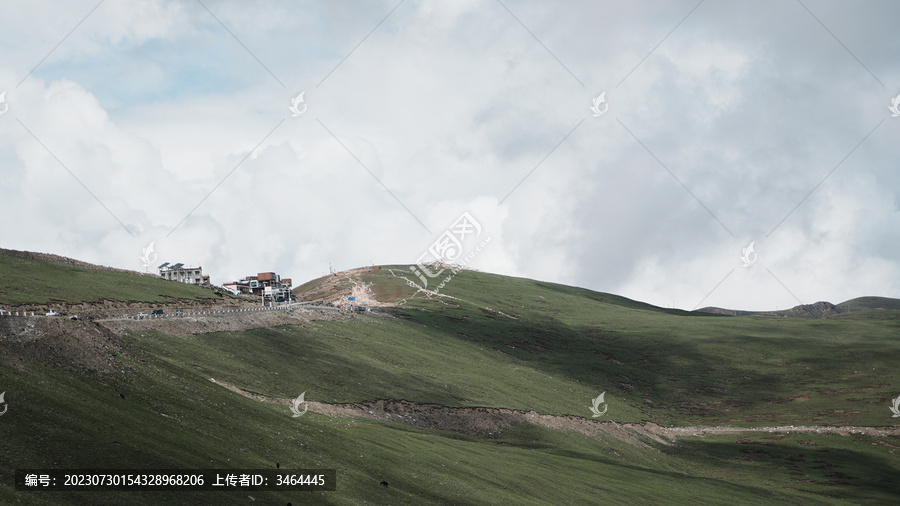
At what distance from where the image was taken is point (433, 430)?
95.6 m

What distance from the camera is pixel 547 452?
9656cm

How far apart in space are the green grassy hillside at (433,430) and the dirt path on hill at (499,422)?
85.3 inches

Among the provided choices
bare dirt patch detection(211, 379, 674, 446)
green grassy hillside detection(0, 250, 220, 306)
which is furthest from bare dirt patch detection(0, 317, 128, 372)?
green grassy hillside detection(0, 250, 220, 306)

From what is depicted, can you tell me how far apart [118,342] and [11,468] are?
79.7 ft

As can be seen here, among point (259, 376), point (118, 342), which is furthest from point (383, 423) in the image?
point (118, 342)

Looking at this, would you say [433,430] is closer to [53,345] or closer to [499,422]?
[499,422]

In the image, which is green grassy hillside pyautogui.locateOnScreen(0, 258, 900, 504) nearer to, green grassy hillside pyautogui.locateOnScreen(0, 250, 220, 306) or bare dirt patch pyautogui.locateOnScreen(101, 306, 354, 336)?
bare dirt patch pyautogui.locateOnScreen(101, 306, 354, 336)

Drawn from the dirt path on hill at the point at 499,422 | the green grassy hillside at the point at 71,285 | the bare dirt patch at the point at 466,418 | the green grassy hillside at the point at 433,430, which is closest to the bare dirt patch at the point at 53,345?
the green grassy hillside at the point at 433,430

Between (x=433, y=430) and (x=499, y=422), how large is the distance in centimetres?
1774

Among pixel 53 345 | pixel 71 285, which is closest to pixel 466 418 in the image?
pixel 71 285

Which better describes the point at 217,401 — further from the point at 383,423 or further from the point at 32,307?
the point at 32,307

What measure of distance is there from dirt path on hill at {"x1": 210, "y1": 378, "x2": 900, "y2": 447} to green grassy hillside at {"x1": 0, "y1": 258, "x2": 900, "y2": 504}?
2.17 meters

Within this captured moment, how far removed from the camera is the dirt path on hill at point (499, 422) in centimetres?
9072

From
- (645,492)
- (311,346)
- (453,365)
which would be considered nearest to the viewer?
(645,492)
